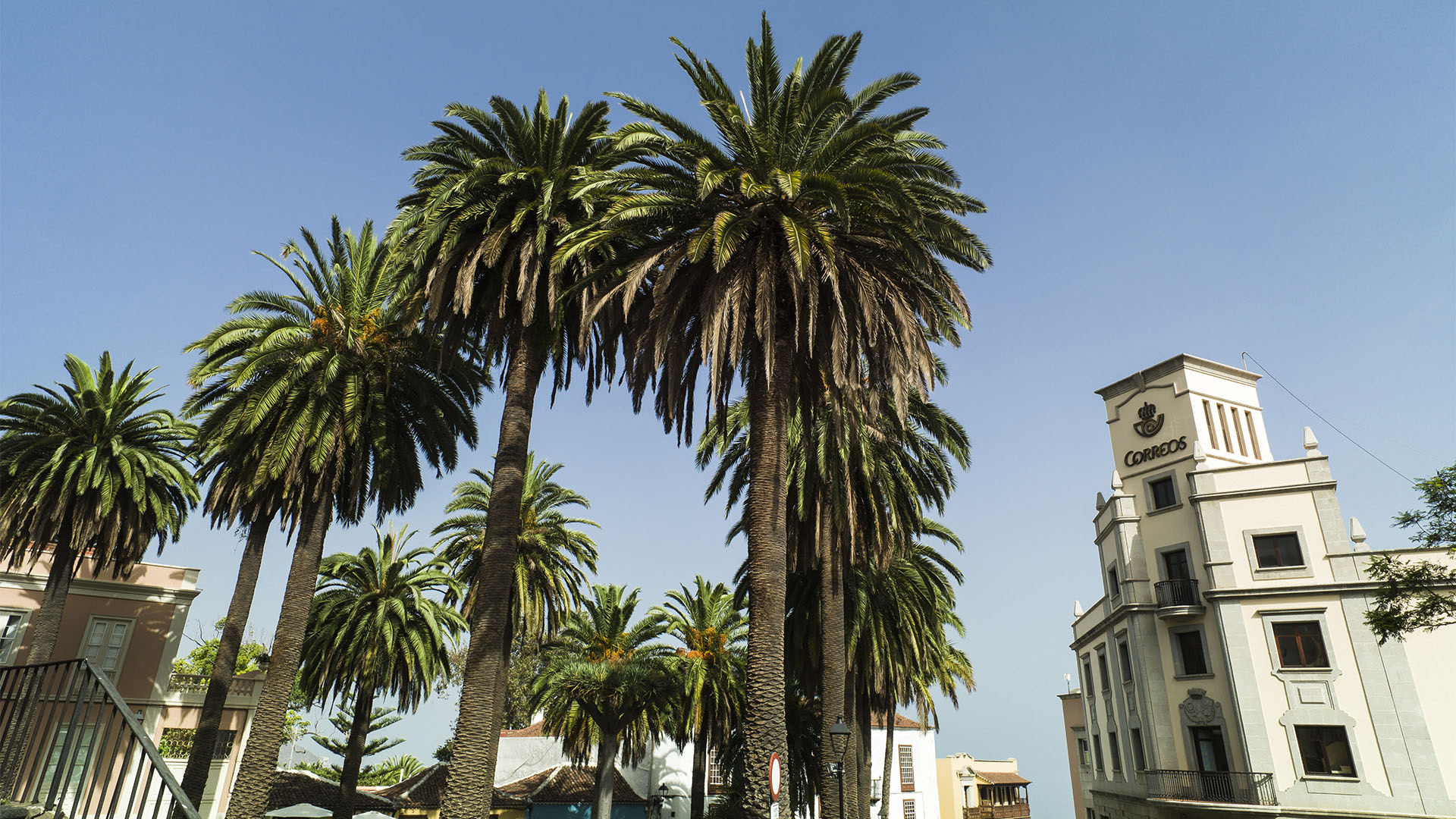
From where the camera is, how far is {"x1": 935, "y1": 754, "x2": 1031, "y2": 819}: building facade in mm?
80500

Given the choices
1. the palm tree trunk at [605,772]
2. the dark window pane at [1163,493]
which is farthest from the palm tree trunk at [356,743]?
the dark window pane at [1163,493]

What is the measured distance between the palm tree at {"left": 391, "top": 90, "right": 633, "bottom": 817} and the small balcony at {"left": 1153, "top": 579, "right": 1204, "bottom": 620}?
28885 millimetres

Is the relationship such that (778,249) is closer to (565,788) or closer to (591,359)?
(591,359)

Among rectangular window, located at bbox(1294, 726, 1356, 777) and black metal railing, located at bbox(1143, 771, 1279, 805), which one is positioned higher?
rectangular window, located at bbox(1294, 726, 1356, 777)

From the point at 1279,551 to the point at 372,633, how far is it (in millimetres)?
39184

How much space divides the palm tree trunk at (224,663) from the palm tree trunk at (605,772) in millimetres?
16222

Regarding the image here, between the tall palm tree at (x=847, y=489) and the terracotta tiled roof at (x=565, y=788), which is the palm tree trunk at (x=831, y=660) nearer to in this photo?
the tall palm tree at (x=847, y=489)

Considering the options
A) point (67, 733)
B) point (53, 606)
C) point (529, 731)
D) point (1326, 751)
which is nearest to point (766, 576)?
point (67, 733)

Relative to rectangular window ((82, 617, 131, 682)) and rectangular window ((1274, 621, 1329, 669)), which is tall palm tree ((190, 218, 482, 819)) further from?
rectangular window ((1274, 621, 1329, 669))

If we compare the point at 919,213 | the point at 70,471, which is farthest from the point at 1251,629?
the point at 70,471

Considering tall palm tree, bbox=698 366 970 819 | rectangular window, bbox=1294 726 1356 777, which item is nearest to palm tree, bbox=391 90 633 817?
tall palm tree, bbox=698 366 970 819

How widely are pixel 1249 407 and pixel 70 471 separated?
5272 cm

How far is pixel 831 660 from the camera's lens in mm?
26672

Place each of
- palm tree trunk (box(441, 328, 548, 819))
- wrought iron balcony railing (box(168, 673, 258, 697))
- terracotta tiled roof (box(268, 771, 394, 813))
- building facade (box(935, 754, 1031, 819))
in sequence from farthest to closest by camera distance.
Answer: building facade (box(935, 754, 1031, 819))
terracotta tiled roof (box(268, 771, 394, 813))
wrought iron balcony railing (box(168, 673, 258, 697))
palm tree trunk (box(441, 328, 548, 819))
